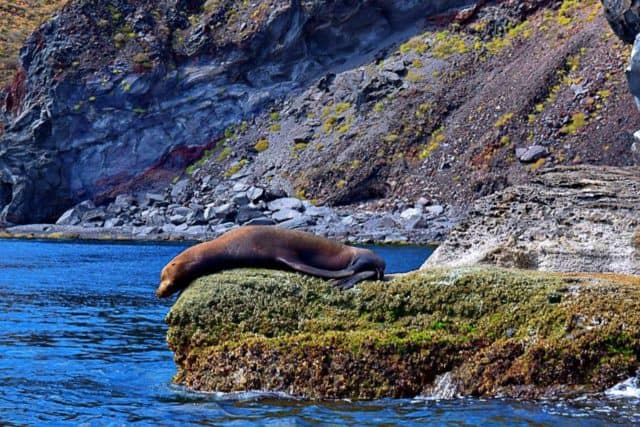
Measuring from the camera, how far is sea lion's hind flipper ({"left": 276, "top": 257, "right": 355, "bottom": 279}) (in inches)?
464

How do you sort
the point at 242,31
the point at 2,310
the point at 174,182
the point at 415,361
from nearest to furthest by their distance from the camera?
the point at 415,361, the point at 2,310, the point at 174,182, the point at 242,31

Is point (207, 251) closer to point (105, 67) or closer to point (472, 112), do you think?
point (472, 112)

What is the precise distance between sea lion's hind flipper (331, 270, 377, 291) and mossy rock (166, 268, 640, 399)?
119mm

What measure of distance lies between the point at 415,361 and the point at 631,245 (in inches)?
198

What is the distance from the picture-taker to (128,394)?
1192cm

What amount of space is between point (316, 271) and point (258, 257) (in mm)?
911

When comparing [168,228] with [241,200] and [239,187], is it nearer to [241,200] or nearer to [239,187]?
[241,200]

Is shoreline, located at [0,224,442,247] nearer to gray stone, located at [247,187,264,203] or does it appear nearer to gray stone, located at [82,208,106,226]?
gray stone, located at [82,208,106,226]

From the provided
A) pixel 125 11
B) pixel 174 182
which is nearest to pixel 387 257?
pixel 174 182

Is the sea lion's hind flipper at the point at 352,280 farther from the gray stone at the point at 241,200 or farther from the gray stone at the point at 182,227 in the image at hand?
the gray stone at the point at 182,227

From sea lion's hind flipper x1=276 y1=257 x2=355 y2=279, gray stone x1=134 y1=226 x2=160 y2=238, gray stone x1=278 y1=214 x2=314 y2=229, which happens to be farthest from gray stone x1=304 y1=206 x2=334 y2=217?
sea lion's hind flipper x1=276 y1=257 x2=355 y2=279

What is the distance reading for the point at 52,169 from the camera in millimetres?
85312

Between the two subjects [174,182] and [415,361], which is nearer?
[415,361]

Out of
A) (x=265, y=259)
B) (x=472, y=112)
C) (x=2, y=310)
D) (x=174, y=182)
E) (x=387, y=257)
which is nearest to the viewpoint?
(x=265, y=259)
